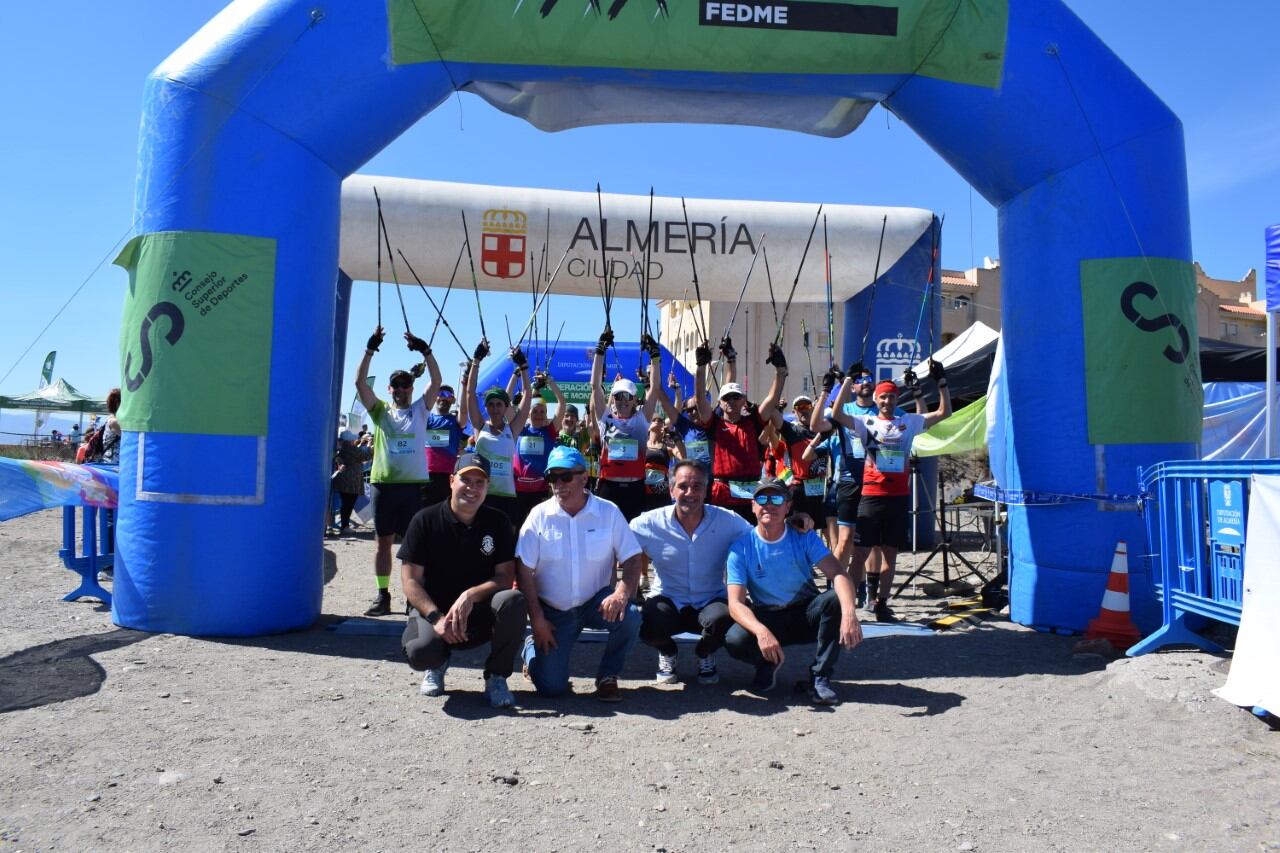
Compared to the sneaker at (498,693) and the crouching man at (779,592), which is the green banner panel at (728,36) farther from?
the sneaker at (498,693)

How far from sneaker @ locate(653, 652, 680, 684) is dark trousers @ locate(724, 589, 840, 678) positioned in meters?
0.39

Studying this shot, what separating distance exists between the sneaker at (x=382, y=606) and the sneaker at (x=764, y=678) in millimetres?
2819

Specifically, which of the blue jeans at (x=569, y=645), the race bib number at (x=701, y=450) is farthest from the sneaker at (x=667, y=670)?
the race bib number at (x=701, y=450)

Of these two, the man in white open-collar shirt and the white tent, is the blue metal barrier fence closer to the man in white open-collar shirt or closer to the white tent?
the man in white open-collar shirt

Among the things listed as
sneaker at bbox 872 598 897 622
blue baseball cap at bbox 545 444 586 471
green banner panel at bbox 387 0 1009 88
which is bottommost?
sneaker at bbox 872 598 897 622

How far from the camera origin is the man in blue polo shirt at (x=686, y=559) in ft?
14.4

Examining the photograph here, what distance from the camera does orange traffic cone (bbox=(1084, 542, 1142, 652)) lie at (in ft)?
16.8

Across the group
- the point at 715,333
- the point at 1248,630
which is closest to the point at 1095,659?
the point at 1248,630

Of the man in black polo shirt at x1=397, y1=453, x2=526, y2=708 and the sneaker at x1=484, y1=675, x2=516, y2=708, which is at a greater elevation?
the man in black polo shirt at x1=397, y1=453, x2=526, y2=708

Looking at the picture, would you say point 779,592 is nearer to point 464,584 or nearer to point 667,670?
point 667,670

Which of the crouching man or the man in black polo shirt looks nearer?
the man in black polo shirt

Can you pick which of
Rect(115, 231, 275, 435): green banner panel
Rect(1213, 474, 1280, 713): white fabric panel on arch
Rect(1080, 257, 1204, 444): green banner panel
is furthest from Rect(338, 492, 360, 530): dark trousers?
Rect(1213, 474, 1280, 713): white fabric panel on arch

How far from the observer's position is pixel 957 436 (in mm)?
9586

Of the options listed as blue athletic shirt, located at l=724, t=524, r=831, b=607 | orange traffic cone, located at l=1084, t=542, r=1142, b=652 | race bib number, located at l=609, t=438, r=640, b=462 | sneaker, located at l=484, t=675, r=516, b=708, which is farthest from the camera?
race bib number, located at l=609, t=438, r=640, b=462
